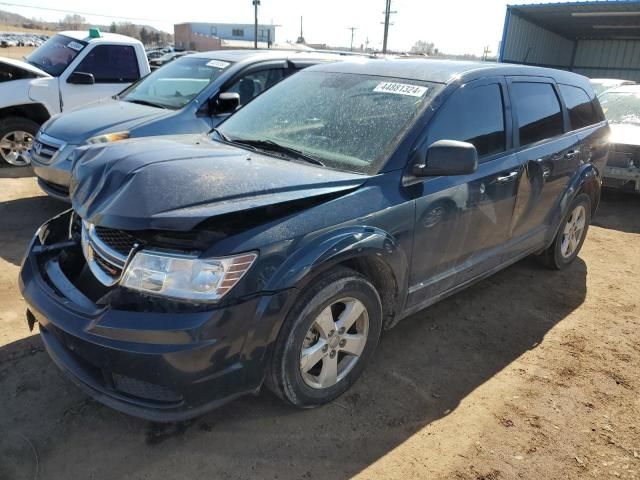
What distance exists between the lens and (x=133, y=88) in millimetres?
6770

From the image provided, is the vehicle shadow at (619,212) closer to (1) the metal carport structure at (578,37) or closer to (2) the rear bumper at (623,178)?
(2) the rear bumper at (623,178)

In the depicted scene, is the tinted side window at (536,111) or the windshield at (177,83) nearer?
the tinted side window at (536,111)

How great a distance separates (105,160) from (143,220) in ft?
2.43

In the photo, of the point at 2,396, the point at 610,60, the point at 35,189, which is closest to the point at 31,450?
the point at 2,396

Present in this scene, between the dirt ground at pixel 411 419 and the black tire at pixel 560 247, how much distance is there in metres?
0.88

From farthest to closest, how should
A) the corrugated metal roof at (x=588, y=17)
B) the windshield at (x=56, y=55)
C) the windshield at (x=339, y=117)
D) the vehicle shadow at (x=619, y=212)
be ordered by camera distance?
the corrugated metal roof at (x=588, y=17) < the windshield at (x=56, y=55) < the vehicle shadow at (x=619, y=212) < the windshield at (x=339, y=117)

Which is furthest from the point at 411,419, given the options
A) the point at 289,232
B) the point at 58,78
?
the point at 58,78

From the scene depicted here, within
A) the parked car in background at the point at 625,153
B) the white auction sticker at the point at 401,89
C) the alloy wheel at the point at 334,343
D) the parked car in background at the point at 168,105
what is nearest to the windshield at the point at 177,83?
the parked car in background at the point at 168,105

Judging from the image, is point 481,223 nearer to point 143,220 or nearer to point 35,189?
point 143,220

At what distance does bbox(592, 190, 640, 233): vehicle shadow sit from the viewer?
6726mm

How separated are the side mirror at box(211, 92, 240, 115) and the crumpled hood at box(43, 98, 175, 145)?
471 millimetres

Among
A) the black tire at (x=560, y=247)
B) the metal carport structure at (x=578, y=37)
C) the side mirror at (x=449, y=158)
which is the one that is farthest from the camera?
the metal carport structure at (x=578, y=37)

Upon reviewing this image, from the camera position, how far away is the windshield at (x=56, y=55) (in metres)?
7.90

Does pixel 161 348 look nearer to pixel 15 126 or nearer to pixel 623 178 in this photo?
pixel 15 126
